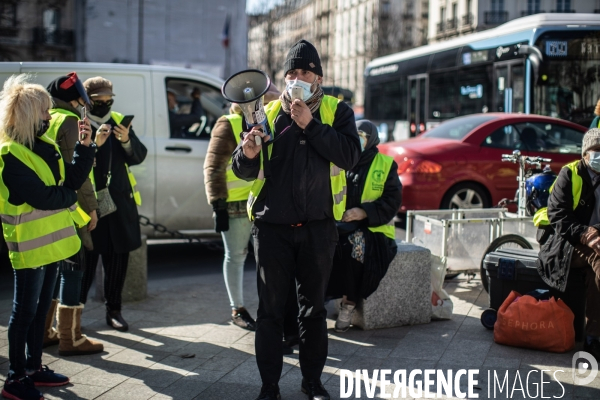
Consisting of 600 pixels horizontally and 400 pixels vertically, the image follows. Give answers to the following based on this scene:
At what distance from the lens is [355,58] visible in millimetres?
90312

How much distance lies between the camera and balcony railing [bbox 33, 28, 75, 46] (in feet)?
152

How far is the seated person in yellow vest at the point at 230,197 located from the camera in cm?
584

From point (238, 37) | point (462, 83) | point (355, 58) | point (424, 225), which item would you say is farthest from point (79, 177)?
point (355, 58)

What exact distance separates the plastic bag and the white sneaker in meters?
0.70

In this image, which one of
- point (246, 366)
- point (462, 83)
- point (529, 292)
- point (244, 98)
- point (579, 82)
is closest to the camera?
point (244, 98)

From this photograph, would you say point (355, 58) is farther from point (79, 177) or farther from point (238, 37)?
point (79, 177)

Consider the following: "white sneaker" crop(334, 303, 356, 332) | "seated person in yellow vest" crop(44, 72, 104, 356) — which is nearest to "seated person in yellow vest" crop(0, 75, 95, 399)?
"seated person in yellow vest" crop(44, 72, 104, 356)

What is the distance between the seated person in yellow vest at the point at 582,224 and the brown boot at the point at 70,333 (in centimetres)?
323

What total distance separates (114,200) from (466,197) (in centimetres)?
592

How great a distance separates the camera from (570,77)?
13.4 metres

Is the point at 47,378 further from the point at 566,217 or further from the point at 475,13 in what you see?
the point at 475,13

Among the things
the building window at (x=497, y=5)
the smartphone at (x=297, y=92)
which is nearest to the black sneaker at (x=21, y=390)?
the smartphone at (x=297, y=92)

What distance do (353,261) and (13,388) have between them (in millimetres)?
2488

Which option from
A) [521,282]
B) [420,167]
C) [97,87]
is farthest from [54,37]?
[521,282]
